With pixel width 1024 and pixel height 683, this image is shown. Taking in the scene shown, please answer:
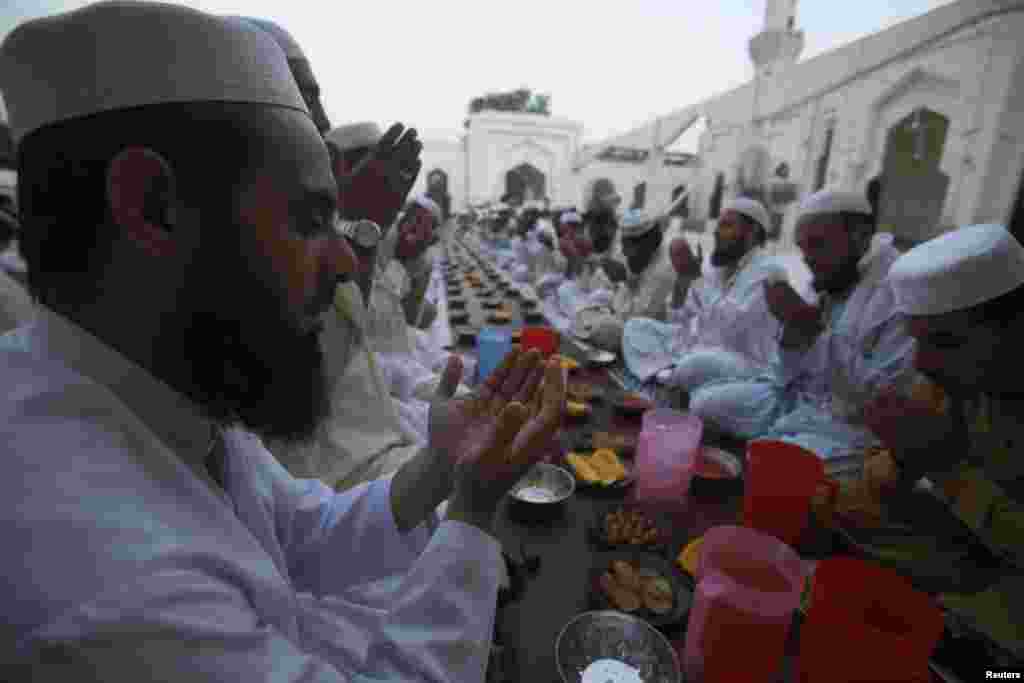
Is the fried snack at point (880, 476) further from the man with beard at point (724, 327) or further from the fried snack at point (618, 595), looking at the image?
the man with beard at point (724, 327)

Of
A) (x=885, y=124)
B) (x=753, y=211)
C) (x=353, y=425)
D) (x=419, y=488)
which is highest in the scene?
(x=885, y=124)

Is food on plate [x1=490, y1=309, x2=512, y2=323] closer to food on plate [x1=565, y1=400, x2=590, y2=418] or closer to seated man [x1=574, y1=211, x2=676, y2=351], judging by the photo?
seated man [x1=574, y1=211, x2=676, y2=351]

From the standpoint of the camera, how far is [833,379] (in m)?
1.98

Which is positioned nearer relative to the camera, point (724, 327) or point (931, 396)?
point (931, 396)

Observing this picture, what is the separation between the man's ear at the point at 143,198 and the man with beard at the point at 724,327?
2012 millimetres

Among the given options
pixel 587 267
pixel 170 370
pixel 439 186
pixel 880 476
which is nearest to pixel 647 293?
pixel 587 267

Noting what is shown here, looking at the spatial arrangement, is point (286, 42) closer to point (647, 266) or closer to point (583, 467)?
point (583, 467)

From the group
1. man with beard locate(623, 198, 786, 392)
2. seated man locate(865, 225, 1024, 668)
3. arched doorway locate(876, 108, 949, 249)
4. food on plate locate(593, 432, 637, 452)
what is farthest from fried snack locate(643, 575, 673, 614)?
arched doorway locate(876, 108, 949, 249)

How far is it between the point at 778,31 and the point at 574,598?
12.1 m

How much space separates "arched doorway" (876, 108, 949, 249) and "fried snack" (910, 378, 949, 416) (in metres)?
7.47

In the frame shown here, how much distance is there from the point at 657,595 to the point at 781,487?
322 mm

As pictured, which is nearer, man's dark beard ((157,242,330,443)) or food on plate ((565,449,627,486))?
man's dark beard ((157,242,330,443))

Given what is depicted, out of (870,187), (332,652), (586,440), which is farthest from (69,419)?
(870,187)

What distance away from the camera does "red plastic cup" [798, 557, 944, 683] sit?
0.58 m
